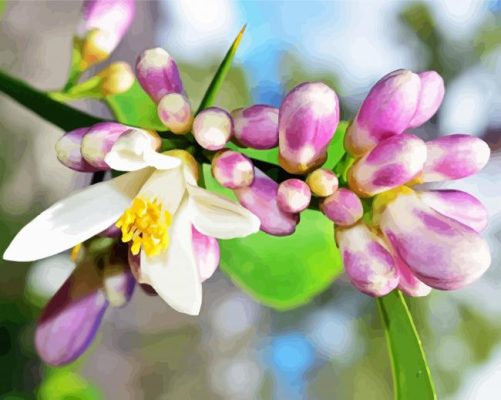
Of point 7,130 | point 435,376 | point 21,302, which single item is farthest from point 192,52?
point 435,376

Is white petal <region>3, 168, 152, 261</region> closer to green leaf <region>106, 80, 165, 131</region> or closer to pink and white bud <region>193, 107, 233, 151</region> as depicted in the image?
pink and white bud <region>193, 107, 233, 151</region>

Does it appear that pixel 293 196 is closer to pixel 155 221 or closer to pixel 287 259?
pixel 155 221

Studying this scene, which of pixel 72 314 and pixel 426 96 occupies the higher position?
pixel 426 96

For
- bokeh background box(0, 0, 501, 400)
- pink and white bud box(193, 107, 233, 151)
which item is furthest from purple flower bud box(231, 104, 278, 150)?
bokeh background box(0, 0, 501, 400)

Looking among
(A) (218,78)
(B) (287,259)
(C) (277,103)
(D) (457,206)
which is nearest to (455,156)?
(D) (457,206)

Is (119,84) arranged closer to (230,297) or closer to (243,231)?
(243,231)
